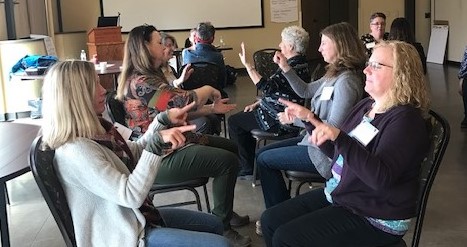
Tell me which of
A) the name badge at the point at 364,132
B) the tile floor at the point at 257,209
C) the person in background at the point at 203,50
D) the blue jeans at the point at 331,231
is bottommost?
the tile floor at the point at 257,209

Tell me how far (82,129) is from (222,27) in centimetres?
981

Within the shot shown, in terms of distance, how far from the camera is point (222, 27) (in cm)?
1140

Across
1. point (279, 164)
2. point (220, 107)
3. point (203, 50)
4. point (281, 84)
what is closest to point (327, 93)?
point (279, 164)

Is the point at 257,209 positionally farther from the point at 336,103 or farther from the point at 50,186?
the point at 50,186

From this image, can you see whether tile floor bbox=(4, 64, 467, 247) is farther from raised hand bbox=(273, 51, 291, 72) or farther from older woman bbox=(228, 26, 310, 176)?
raised hand bbox=(273, 51, 291, 72)

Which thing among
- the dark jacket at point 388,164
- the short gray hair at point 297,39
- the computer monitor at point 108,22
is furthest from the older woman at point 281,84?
the computer monitor at point 108,22

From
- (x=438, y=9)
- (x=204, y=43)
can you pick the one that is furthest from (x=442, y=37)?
(x=204, y=43)

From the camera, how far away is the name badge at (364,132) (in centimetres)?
192

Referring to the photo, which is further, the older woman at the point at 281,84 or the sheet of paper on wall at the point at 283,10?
the sheet of paper on wall at the point at 283,10

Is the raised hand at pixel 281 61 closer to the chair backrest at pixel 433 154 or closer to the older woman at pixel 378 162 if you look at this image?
the older woman at pixel 378 162

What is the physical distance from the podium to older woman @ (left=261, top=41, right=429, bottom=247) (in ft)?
23.5

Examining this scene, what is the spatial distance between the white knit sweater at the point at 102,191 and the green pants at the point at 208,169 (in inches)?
33.0

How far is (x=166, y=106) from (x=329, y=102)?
32.0 inches

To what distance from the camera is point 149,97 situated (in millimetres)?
2785
